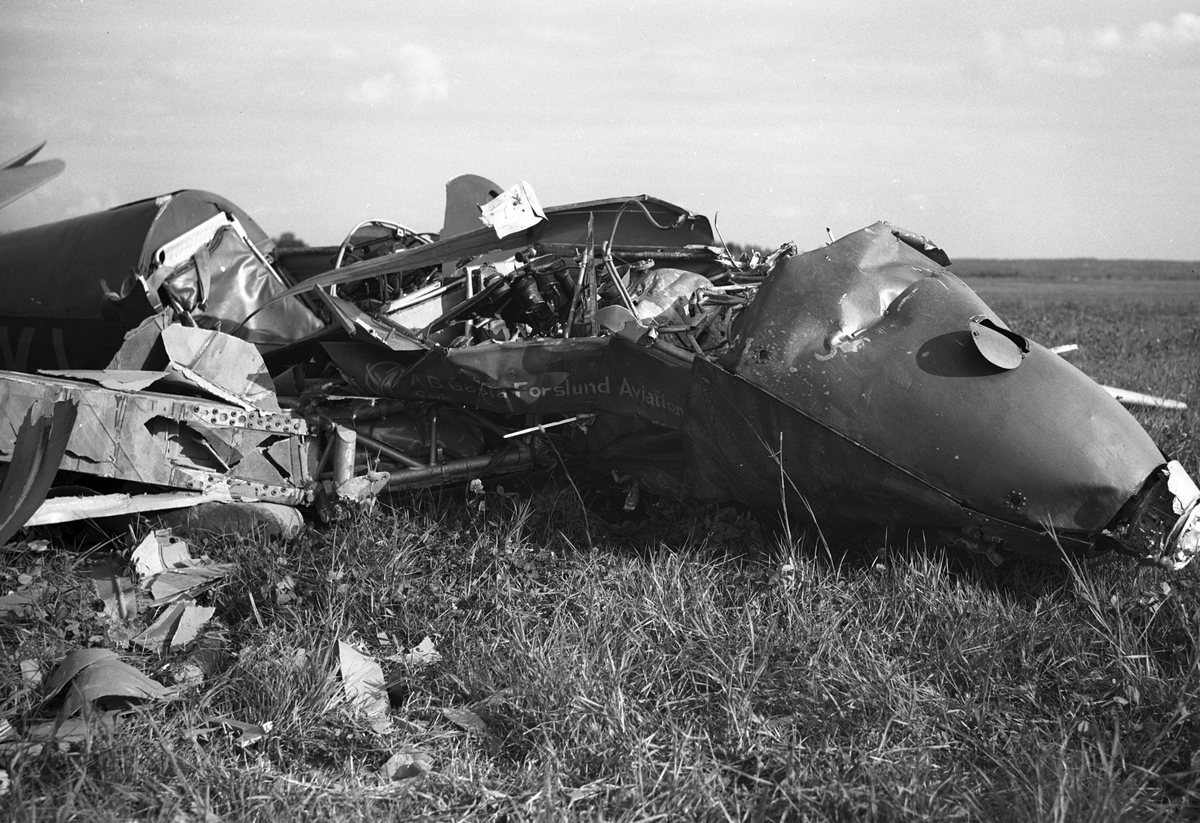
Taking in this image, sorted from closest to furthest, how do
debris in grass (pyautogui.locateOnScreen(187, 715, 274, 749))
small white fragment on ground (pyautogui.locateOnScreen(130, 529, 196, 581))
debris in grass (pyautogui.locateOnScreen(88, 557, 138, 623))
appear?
debris in grass (pyautogui.locateOnScreen(187, 715, 274, 749)), debris in grass (pyautogui.locateOnScreen(88, 557, 138, 623)), small white fragment on ground (pyautogui.locateOnScreen(130, 529, 196, 581))

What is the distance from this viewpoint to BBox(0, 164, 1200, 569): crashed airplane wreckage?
10.6ft

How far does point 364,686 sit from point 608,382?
1605 mm

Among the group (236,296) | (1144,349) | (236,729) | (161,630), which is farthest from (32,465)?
(1144,349)

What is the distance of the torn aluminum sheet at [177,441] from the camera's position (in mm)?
3881

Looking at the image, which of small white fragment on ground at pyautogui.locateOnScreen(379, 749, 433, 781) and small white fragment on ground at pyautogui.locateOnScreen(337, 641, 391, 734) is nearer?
small white fragment on ground at pyautogui.locateOnScreen(379, 749, 433, 781)

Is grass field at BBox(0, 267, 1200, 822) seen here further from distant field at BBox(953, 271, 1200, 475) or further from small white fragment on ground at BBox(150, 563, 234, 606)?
distant field at BBox(953, 271, 1200, 475)

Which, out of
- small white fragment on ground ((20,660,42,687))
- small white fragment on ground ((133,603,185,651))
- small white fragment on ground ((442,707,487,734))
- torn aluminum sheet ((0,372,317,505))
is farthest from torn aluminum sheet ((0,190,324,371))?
small white fragment on ground ((442,707,487,734))

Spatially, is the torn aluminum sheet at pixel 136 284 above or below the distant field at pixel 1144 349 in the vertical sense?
above

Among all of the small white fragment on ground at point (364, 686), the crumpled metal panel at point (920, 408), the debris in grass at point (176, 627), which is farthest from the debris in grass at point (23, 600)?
the crumpled metal panel at point (920, 408)

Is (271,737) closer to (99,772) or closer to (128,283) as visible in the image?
(99,772)

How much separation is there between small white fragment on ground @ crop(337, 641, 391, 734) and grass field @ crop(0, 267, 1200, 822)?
46mm

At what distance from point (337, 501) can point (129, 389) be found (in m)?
1.01

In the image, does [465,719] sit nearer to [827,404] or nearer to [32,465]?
[827,404]

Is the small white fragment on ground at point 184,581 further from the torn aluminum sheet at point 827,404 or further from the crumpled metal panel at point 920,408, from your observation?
the crumpled metal panel at point 920,408
